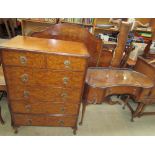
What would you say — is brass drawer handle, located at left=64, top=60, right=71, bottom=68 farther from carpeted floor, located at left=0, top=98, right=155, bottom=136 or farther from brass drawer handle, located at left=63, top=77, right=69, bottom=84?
carpeted floor, located at left=0, top=98, right=155, bottom=136

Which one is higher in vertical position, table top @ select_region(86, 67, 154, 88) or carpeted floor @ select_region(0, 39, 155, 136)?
table top @ select_region(86, 67, 154, 88)

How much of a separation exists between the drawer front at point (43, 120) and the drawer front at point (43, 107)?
88 mm

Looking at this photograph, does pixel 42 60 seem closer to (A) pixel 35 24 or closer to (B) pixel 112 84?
(B) pixel 112 84

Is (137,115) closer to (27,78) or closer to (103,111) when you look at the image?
(103,111)

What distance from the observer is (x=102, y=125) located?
218 cm

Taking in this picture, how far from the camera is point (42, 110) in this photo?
67.3 inches

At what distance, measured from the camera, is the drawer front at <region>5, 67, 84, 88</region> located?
55.2 inches

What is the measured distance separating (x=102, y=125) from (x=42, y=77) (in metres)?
1.32

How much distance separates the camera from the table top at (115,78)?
1.80 metres

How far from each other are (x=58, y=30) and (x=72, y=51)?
24.8 inches

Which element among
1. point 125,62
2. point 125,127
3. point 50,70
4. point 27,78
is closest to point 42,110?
point 27,78

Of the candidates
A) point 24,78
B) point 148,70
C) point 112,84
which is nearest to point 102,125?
point 112,84

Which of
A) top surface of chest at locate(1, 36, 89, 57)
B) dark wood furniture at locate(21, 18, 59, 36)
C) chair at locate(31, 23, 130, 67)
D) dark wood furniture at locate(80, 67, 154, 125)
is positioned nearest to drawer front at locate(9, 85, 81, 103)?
dark wood furniture at locate(80, 67, 154, 125)

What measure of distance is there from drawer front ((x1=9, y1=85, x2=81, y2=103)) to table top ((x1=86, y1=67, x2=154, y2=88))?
0.95 ft
